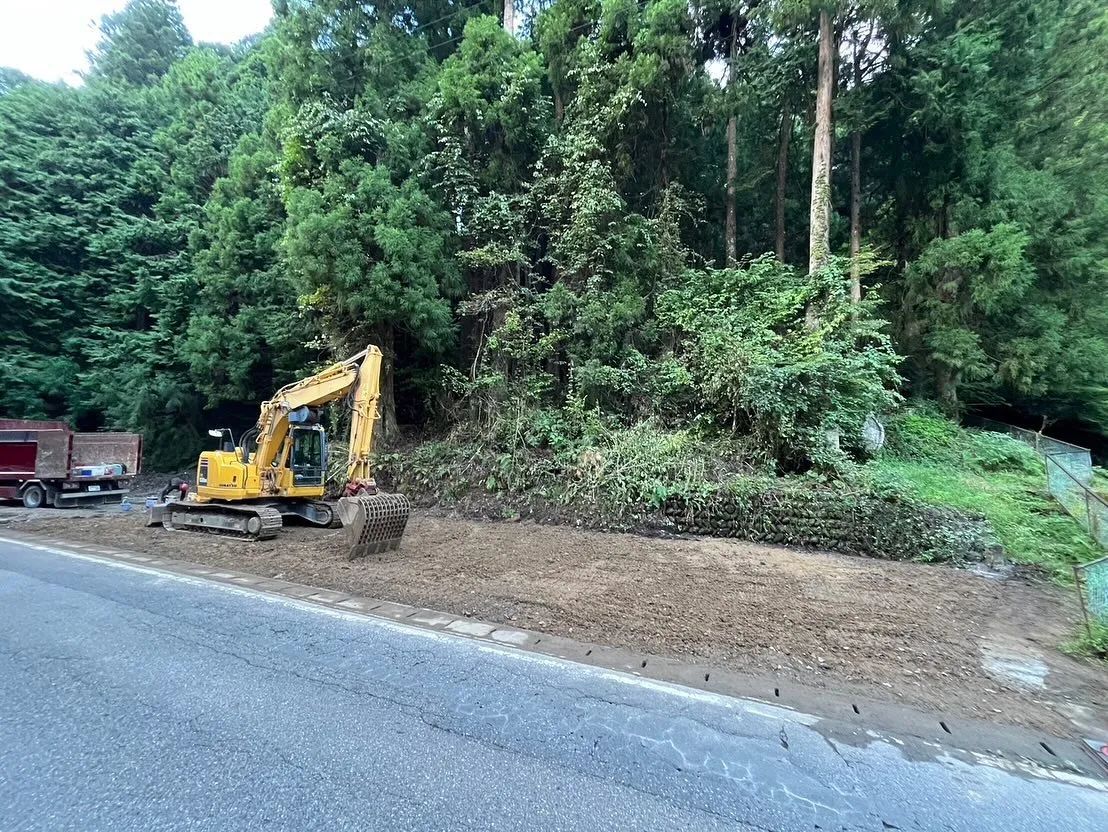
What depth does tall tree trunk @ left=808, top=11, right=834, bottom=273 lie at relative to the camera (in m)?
11.6

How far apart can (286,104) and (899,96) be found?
50.7ft

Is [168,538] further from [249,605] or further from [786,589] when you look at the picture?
[786,589]

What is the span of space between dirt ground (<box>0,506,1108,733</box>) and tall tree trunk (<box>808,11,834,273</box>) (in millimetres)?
7028

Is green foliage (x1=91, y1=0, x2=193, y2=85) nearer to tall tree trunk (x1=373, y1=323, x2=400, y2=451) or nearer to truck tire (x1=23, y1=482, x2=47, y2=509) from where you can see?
truck tire (x1=23, y1=482, x2=47, y2=509)

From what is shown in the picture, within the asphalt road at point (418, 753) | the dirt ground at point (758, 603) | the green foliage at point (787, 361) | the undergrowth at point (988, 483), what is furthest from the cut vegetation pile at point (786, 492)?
the asphalt road at point (418, 753)

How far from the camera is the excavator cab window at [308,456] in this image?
9.94 metres

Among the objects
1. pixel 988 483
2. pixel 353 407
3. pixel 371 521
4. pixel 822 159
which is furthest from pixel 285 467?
pixel 988 483

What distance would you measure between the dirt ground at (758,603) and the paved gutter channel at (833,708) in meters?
0.19

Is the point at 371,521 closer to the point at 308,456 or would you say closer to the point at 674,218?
the point at 308,456

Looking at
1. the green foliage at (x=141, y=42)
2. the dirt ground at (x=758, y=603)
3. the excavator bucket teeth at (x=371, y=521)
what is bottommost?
the dirt ground at (x=758, y=603)

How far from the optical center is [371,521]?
7480 millimetres

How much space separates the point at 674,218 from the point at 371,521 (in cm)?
1041

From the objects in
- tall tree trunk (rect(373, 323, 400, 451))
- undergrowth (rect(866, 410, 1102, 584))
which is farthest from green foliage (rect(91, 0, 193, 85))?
undergrowth (rect(866, 410, 1102, 584))

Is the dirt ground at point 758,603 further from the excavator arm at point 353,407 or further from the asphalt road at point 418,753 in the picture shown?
the excavator arm at point 353,407
